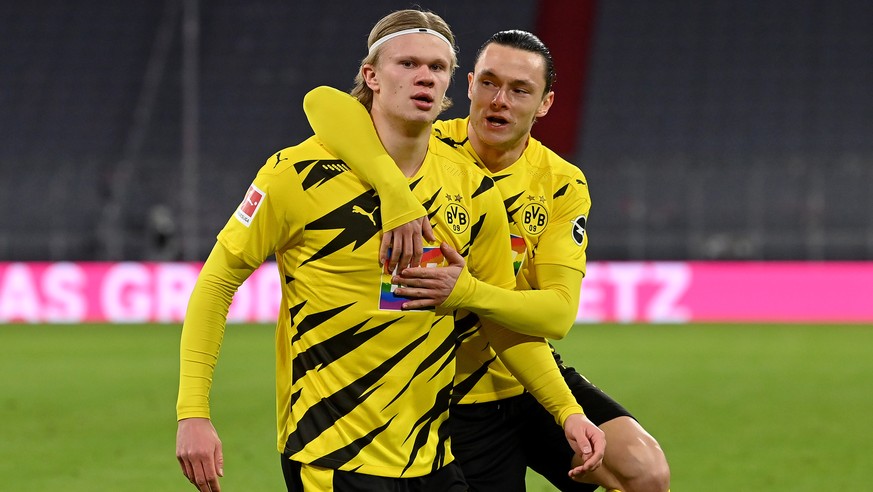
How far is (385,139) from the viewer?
10.8 feet

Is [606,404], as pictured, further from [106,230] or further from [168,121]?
[168,121]

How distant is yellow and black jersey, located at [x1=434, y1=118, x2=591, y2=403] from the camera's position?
3.86 metres

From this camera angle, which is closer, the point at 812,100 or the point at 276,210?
the point at 276,210

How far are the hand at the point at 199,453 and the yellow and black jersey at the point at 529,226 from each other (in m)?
1.12

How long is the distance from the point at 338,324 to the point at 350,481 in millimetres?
393

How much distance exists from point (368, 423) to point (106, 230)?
14667mm

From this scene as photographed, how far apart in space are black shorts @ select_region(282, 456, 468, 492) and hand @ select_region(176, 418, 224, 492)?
0.78 ft

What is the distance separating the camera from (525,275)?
3.92 metres

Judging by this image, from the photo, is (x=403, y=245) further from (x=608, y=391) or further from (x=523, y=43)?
(x=608, y=391)

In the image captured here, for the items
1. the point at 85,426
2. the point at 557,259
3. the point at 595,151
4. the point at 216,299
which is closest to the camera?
the point at 216,299

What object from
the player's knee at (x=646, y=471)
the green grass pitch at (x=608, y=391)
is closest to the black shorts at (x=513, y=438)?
the player's knee at (x=646, y=471)

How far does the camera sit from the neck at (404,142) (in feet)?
10.7

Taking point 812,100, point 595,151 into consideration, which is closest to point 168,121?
point 595,151

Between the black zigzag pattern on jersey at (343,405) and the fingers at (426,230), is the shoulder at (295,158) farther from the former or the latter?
the black zigzag pattern on jersey at (343,405)
